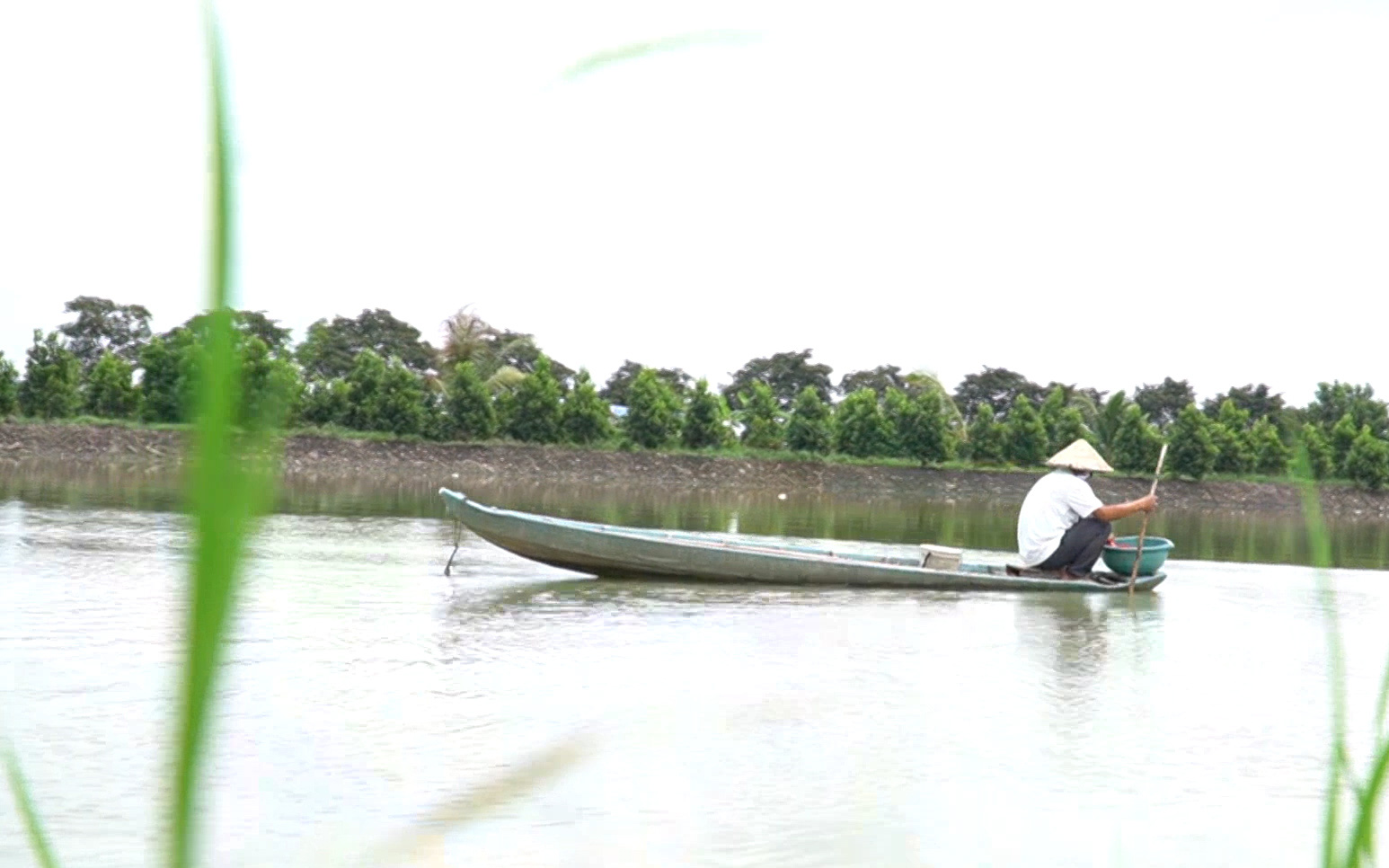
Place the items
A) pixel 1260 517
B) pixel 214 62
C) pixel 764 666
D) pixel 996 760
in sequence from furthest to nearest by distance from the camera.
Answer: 1. pixel 1260 517
2. pixel 764 666
3. pixel 996 760
4. pixel 214 62

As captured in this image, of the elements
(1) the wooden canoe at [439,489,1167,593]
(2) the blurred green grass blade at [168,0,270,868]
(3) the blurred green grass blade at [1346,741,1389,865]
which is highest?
(2) the blurred green grass blade at [168,0,270,868]

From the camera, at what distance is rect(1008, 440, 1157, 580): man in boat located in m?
10.8

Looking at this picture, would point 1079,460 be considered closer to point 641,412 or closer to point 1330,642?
point 1330,642

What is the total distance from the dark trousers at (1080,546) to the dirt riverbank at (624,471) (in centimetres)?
2290

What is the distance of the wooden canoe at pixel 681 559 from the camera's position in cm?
1046

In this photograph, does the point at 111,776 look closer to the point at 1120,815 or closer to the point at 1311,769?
the point at 1120,815

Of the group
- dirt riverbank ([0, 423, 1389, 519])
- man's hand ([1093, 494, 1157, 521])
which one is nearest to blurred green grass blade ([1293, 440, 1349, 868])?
man's hand ([1093, 494, 1157, 521])

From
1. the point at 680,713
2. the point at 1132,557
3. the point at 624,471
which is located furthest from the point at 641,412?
the point at 680,713

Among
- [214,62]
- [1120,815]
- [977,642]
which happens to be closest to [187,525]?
[214,62]

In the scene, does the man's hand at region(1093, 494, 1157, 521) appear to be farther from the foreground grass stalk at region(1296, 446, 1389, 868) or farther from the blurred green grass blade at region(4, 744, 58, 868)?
the blurred green grass blade at region(4, 744, 58, 868)

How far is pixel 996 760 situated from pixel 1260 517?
101ft

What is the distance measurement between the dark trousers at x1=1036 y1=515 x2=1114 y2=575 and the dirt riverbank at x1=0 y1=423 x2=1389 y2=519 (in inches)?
902

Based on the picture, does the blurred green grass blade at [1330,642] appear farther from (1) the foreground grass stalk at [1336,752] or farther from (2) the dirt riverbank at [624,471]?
(2) the dirt riverbank at [624,471]

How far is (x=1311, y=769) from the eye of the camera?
5574mm
